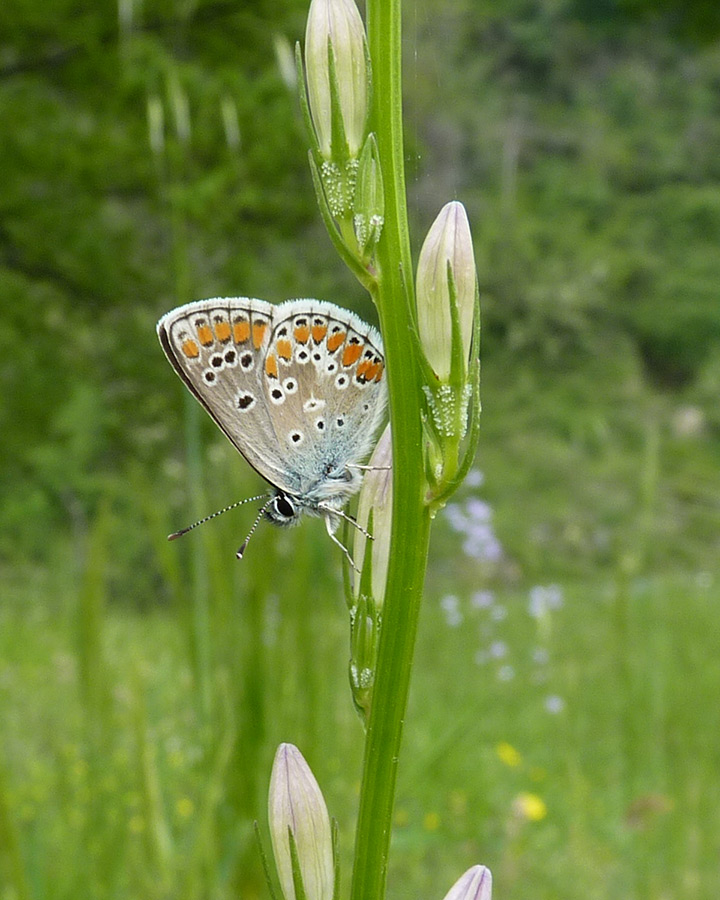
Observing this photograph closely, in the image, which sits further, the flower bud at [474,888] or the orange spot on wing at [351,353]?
the orange spot on wing at [351,353]

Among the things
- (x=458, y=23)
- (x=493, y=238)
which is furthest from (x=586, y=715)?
(x=458, y=23)

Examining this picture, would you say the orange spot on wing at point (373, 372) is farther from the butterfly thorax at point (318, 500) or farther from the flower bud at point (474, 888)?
the flower bud at point (474, 888)

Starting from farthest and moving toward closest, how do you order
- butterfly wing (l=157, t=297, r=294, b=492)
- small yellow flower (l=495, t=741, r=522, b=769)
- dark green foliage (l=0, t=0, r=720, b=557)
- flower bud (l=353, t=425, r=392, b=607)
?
dark green foliage (l=0, t=0, r=720, b=557)
small yellow flower (l=495, t=741, r=522, b=769)
butterfly wing (l=157, t=297, r=294, b=492)
flower bud (l=353, t=425, r=392, b=607)

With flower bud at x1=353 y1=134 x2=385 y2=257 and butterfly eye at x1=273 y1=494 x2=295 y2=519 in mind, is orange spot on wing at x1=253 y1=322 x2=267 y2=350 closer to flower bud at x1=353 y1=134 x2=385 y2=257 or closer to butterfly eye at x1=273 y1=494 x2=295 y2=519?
butterfly eye at x1=273 y1=494 x2=295 y2=519

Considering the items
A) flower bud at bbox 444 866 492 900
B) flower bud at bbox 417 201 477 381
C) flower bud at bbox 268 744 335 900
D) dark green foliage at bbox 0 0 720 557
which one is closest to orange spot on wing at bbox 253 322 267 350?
flower bud at bbox 417 201 477 381

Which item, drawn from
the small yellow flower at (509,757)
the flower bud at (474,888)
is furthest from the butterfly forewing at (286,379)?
the small yellow flower at (509,757)

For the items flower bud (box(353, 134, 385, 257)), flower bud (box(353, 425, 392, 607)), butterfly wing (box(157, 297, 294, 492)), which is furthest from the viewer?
butterfly wing (box(157, 297, 294, 492))
